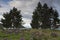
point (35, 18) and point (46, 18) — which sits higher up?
point (35, 18)

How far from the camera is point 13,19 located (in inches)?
3725

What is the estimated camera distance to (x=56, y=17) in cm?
9756

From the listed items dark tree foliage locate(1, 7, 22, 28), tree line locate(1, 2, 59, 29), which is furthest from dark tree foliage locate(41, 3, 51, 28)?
dark tree foliage locate(1, 7, 22, 28)

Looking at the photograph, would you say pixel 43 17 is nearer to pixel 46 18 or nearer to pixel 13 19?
pixel 46 18

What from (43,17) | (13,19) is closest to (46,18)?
(43,17)

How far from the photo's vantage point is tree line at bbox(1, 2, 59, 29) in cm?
9143

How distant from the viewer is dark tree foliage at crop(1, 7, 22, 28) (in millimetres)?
93581

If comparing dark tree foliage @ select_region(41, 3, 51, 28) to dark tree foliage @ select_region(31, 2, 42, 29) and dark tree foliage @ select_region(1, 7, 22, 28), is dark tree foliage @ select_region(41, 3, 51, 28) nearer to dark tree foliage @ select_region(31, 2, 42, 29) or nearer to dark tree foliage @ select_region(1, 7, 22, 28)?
dark tree foliage @ select_region(31, 2, 42, 29)

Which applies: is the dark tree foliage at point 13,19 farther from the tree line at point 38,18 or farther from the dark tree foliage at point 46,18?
the dark tree foliage at point 46,18

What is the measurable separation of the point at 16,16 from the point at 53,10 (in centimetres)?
1981

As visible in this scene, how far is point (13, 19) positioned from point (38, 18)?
12.6 meters

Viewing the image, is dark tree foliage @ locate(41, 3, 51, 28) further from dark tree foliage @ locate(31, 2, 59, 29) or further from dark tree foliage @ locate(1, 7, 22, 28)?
dark tree foliage @ locate(1, 7, 22, 28)

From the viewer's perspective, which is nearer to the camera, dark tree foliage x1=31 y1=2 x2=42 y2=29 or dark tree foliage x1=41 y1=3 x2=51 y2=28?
dark tree foliage x1=41 y1=3 x2=51 y2=28

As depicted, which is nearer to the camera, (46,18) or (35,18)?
(46,18)
